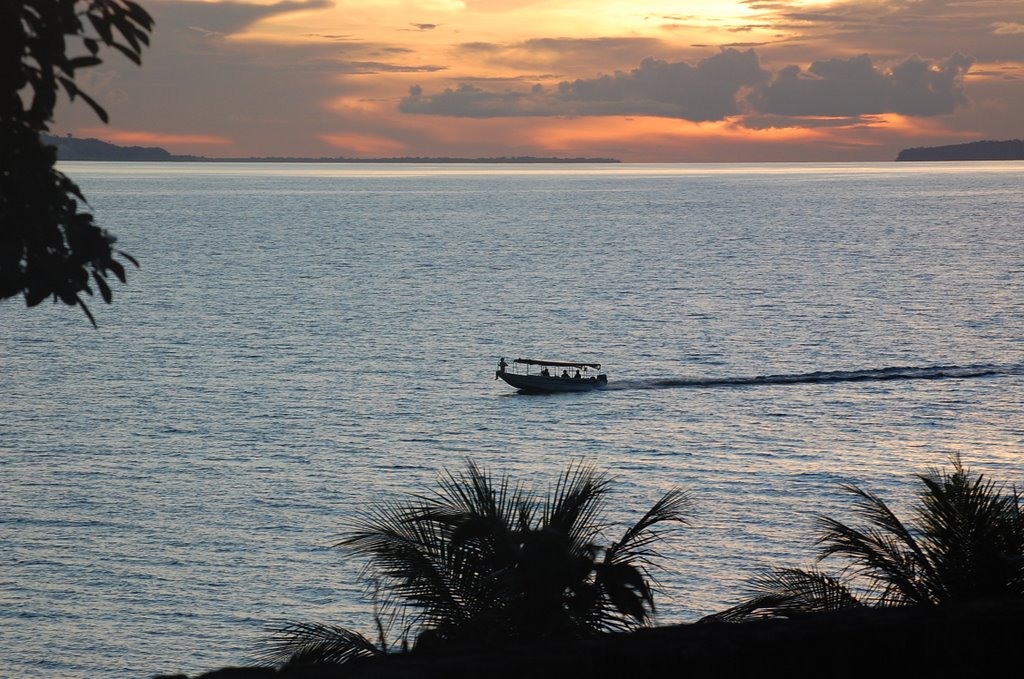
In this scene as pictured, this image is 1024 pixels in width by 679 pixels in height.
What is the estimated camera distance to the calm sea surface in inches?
1485

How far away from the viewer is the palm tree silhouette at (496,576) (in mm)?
9367

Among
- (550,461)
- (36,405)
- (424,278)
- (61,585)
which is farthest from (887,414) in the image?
(424,278)

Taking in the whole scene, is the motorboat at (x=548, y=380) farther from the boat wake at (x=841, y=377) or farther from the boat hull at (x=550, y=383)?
the boat wake at (x=841, y=377)

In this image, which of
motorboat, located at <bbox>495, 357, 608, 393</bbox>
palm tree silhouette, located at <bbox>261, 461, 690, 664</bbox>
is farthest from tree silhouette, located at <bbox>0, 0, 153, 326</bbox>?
motorboat, located at <bbox>495, 357, 608, 393</bbox>

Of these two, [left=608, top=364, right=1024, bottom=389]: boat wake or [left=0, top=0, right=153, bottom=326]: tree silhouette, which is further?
[left=608, top=364, right=1024, bottom=389]: boat wake

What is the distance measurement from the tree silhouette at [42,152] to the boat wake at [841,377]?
63258mm

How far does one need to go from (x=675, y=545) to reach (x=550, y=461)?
1208 centimetres

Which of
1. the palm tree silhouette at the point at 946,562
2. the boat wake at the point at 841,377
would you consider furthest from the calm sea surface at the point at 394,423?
the palm tree silhouette at the point at 946,562

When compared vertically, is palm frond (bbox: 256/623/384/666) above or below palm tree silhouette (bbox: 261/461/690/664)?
below

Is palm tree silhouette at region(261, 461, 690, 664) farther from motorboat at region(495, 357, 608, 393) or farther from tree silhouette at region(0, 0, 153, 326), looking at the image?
motorboat at region(495, 357, 608, 393)

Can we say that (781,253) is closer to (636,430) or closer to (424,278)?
(424,278)

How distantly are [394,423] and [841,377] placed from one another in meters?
29.2

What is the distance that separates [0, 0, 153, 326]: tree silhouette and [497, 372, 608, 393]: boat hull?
199 ft

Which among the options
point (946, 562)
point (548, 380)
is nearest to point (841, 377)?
point (548, 380)
